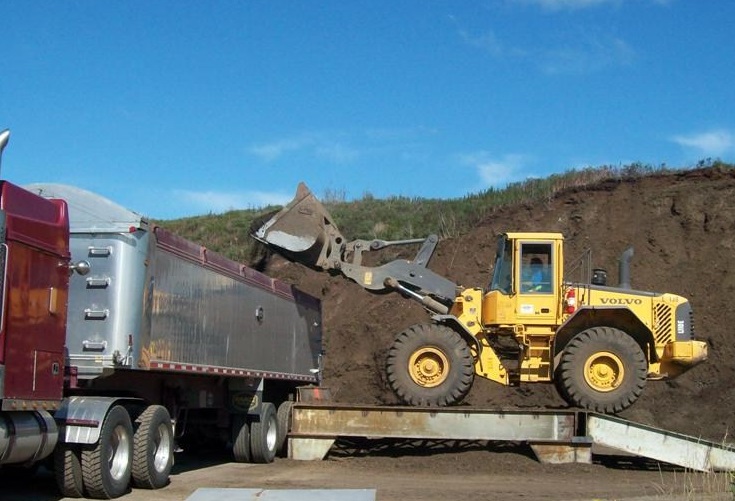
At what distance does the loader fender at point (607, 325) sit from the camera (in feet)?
53.0

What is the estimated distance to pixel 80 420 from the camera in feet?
33.2

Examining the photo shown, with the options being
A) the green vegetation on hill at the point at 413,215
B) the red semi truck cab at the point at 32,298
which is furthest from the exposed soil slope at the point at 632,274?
the red semi truck cab at the point at 32,298

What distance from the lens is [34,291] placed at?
367 inches

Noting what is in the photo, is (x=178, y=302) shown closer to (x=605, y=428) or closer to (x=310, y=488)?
(x=310, y=488)

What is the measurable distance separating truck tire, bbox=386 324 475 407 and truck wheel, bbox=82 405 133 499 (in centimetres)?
617

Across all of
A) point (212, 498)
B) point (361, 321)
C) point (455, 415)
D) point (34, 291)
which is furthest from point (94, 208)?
point (361, 321)

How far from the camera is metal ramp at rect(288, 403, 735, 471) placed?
1476cm

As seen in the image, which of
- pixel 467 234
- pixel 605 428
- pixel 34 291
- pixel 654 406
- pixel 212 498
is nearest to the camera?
pixel 34 291

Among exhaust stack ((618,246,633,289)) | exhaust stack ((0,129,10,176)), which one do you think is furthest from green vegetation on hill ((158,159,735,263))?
exhaust stack ((0,129,10,176))

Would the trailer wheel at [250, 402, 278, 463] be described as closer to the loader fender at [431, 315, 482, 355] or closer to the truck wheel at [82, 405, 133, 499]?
the loader fender at [431, 315, 482, 355]

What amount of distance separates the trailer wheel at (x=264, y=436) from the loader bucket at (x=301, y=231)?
267 centimetres

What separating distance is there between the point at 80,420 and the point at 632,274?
20203mm

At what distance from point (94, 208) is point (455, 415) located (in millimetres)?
7076

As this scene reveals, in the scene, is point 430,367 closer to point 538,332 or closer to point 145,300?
point 538,332
